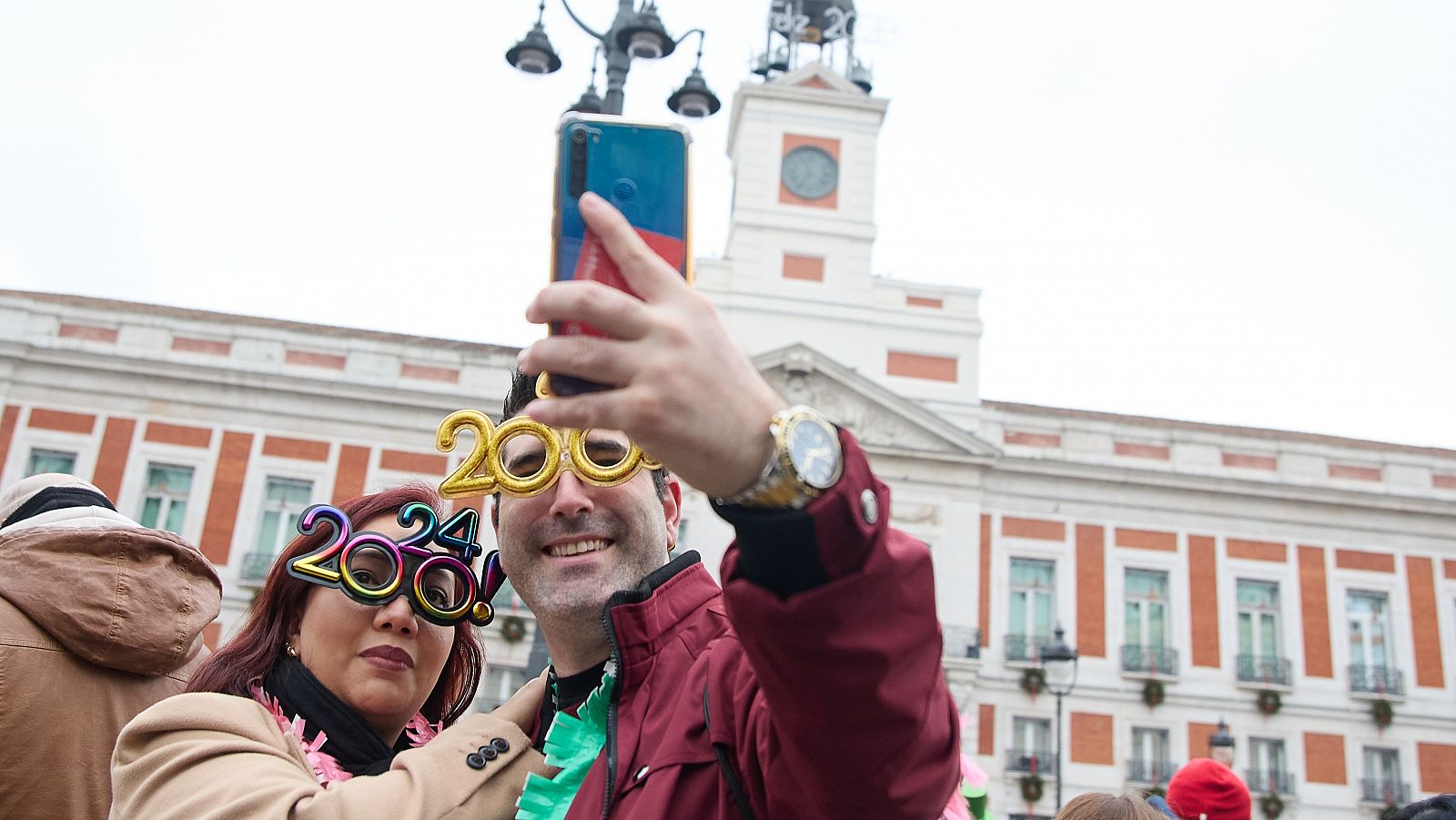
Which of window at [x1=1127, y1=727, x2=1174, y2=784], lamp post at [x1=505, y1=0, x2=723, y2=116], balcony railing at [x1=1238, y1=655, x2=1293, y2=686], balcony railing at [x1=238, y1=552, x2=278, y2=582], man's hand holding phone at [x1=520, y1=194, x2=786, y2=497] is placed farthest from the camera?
balcony railing at [x1=1238, y1=655, x2=1293, y2=686]

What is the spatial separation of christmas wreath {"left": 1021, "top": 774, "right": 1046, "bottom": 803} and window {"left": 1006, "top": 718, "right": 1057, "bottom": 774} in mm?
187

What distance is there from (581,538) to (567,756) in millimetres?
362

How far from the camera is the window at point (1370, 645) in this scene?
2303 cm

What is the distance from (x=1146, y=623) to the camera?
23.2m

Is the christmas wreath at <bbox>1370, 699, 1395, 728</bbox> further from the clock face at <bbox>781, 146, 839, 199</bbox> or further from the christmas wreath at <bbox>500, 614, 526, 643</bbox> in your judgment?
the christmas wreath at <bbox>500, 614, 526, 643</bbox>

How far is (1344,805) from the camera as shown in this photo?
72.8 ft

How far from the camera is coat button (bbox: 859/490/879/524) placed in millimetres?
1212

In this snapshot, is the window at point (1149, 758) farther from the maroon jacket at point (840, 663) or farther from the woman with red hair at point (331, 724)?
the maroon jacket at point (840, 663)

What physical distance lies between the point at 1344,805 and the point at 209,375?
2224 cm

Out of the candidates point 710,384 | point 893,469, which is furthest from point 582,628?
point 893,469

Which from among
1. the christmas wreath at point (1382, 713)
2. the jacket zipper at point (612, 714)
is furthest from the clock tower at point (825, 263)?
the jacket zipper at point (612, 714)

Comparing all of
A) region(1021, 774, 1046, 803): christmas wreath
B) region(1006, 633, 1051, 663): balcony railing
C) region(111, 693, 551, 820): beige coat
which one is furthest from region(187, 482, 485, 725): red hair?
region(1006, 633, 1051, 663): balcony railing

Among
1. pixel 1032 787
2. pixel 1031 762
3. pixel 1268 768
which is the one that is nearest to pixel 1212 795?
pixel 1032 787

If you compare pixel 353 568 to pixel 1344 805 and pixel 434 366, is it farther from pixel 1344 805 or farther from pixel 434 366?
pixel 1344 805
